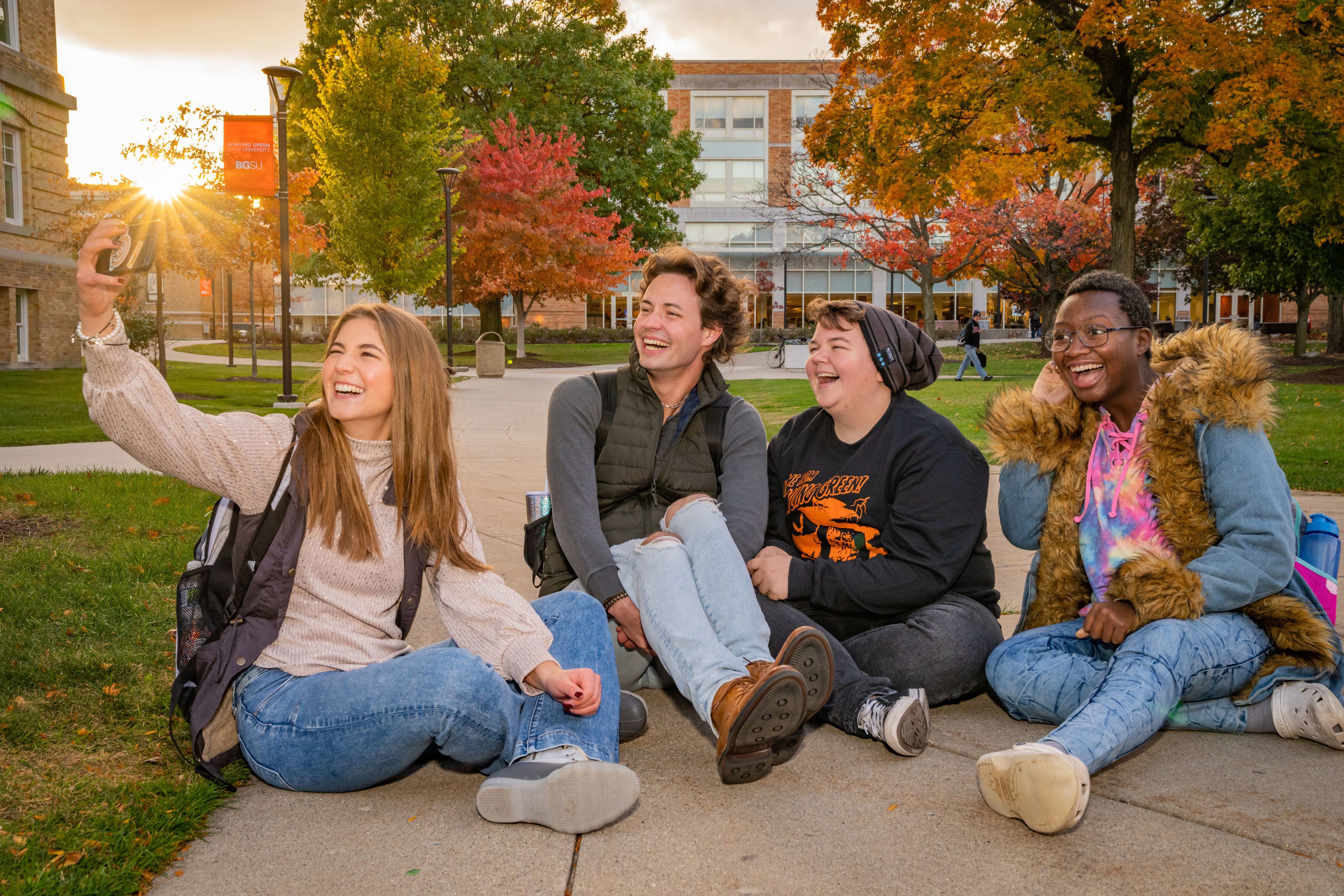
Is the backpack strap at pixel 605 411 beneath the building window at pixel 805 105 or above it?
beneath

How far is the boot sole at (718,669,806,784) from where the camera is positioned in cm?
272

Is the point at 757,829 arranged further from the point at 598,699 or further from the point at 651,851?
the point at 598,699

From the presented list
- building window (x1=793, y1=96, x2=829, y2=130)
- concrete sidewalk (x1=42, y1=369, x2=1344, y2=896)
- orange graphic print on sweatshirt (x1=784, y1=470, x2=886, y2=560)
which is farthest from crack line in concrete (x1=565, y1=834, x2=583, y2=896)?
building window (x1=793, y1=96, x2=829, y2=130)

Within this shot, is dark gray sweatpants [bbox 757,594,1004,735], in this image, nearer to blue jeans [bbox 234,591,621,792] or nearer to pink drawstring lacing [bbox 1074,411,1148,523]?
pink drawstring lacing [bbox 1074,411,1148,523]

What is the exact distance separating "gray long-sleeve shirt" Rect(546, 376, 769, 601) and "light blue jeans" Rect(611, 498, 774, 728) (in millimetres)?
234

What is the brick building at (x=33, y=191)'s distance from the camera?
2109cm

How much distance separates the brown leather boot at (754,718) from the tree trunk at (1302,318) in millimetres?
32102

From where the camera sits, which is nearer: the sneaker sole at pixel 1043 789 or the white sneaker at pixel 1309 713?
the sneaker sole at pixel 1043 789

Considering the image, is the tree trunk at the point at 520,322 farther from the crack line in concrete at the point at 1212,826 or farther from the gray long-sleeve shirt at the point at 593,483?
the crack line in concrete at the point at 1212,826

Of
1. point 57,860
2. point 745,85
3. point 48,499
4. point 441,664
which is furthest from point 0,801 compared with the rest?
point 745,85

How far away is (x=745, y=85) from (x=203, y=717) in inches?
2298

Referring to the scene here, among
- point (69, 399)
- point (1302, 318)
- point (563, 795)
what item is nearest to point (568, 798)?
point (563, 795)

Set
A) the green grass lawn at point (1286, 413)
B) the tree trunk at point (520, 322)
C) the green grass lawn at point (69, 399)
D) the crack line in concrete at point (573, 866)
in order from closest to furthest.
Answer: the crack line in concrete at point (573, 866), the green grass lawn at point (1286, 413), the green grass lawn at point (69, 399), the tree trunk at point (520, 322)

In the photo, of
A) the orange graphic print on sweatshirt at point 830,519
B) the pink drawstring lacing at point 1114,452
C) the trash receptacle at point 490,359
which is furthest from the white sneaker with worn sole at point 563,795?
the trash receptacle at point 490,359
